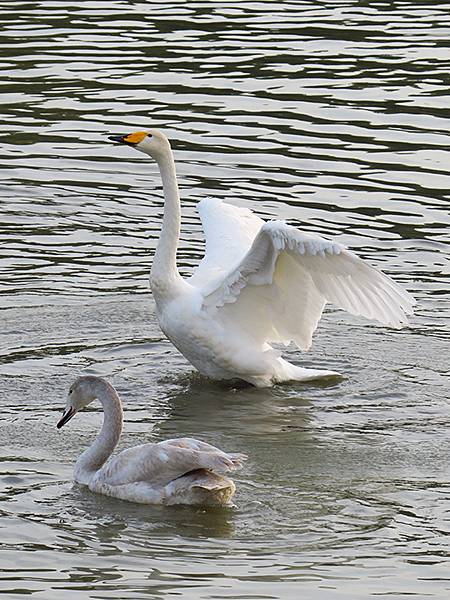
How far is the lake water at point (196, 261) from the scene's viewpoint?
8383 mm

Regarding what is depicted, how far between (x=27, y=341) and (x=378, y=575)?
455 centimetres

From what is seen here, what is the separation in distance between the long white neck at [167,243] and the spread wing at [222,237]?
33cm

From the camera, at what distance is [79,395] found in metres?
9.88

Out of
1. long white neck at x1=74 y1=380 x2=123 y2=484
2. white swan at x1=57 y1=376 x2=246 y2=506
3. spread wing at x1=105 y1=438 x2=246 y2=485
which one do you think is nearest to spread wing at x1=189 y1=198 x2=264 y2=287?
long white neck at x1=74 y1=380 x2=123 y2=484

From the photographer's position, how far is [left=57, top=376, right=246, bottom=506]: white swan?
8945 mm

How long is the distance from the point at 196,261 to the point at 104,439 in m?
4.48

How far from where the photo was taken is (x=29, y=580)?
26.1 feet

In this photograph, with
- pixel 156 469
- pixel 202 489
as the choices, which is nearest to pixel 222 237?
pixel 156 469

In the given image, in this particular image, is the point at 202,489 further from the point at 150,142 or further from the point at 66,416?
the point at 150,142

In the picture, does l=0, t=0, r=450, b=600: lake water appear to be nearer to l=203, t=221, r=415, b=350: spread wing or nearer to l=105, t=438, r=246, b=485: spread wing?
l=105, t=438, r=246, b=485: spread wing

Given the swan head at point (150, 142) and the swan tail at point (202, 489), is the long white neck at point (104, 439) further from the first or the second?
the swan head at point (150, 142)

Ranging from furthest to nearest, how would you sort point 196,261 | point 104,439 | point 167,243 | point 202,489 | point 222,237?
1. point 196,261
2. point 222,237
3. point 167,243
4. point 104,439
5. point 202,489

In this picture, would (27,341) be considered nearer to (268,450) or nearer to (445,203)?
(268,450)

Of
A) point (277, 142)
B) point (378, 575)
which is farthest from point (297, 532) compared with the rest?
point (277, 142)
